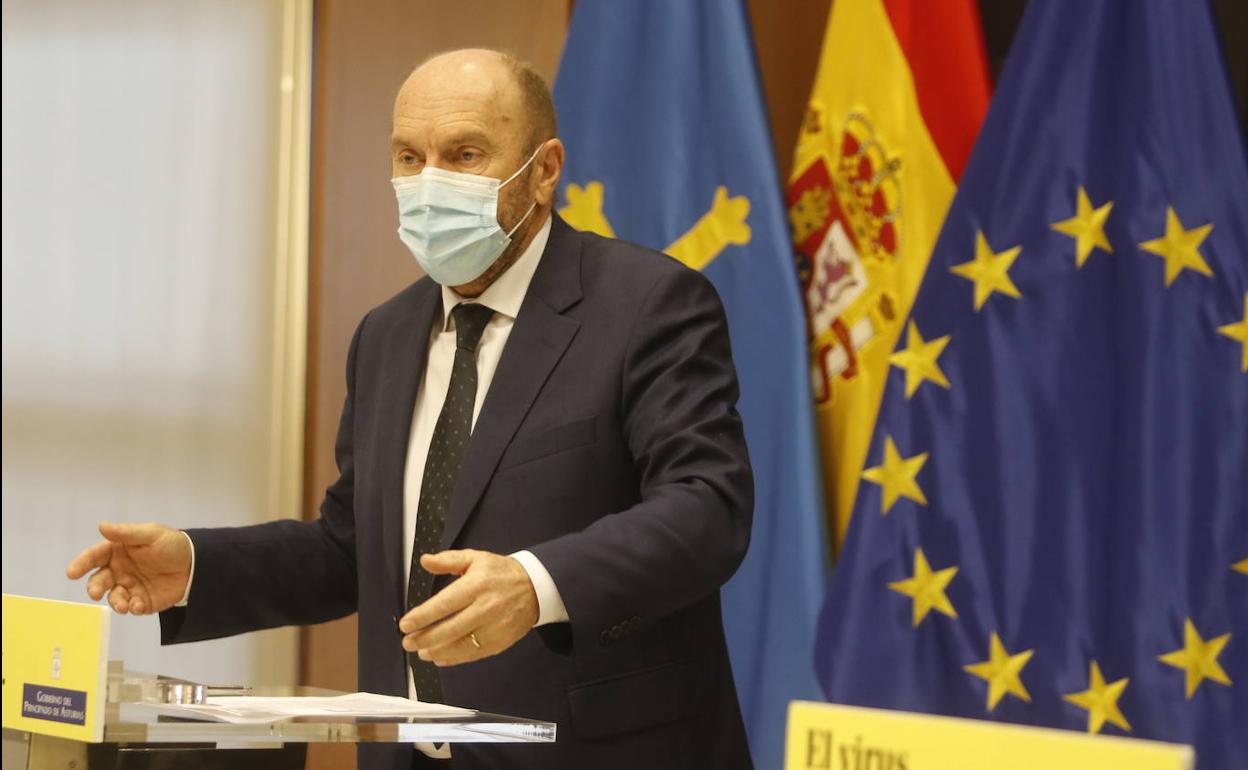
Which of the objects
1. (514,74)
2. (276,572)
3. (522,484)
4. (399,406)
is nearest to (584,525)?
(522,484)

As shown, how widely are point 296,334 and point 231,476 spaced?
1.41ft

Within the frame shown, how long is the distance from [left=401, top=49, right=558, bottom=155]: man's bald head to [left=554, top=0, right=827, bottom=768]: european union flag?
1010mm

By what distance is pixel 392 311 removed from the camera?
2363 millimetres

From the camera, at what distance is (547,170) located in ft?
7.73

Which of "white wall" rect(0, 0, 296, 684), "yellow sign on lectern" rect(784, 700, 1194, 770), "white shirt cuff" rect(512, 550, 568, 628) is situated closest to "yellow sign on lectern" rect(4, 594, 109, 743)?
"white shirt cuff" rect(512, 550, 568, 628)

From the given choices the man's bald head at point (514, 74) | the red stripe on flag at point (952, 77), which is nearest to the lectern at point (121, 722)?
the man's bald head at point (514, 74)

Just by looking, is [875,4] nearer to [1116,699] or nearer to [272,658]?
[1116,699]

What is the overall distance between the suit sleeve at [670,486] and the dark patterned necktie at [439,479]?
0.71 ft

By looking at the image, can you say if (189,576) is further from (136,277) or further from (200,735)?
(136,277)

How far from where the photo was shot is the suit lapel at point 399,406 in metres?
2.07

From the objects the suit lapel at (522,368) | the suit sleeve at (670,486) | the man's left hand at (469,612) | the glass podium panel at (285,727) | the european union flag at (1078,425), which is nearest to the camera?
the glass podium panel at (285,727)

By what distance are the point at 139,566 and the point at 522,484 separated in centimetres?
50

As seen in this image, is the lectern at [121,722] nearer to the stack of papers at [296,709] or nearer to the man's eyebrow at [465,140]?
the stack of papers at [296,709]

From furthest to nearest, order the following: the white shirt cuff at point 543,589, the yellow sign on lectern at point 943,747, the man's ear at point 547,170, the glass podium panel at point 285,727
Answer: the man's ear at point 547,170
the white shirt cuff at point 543,589
the glass podium panel at point 285,727
the yellow sign on lectern at point 943,747
